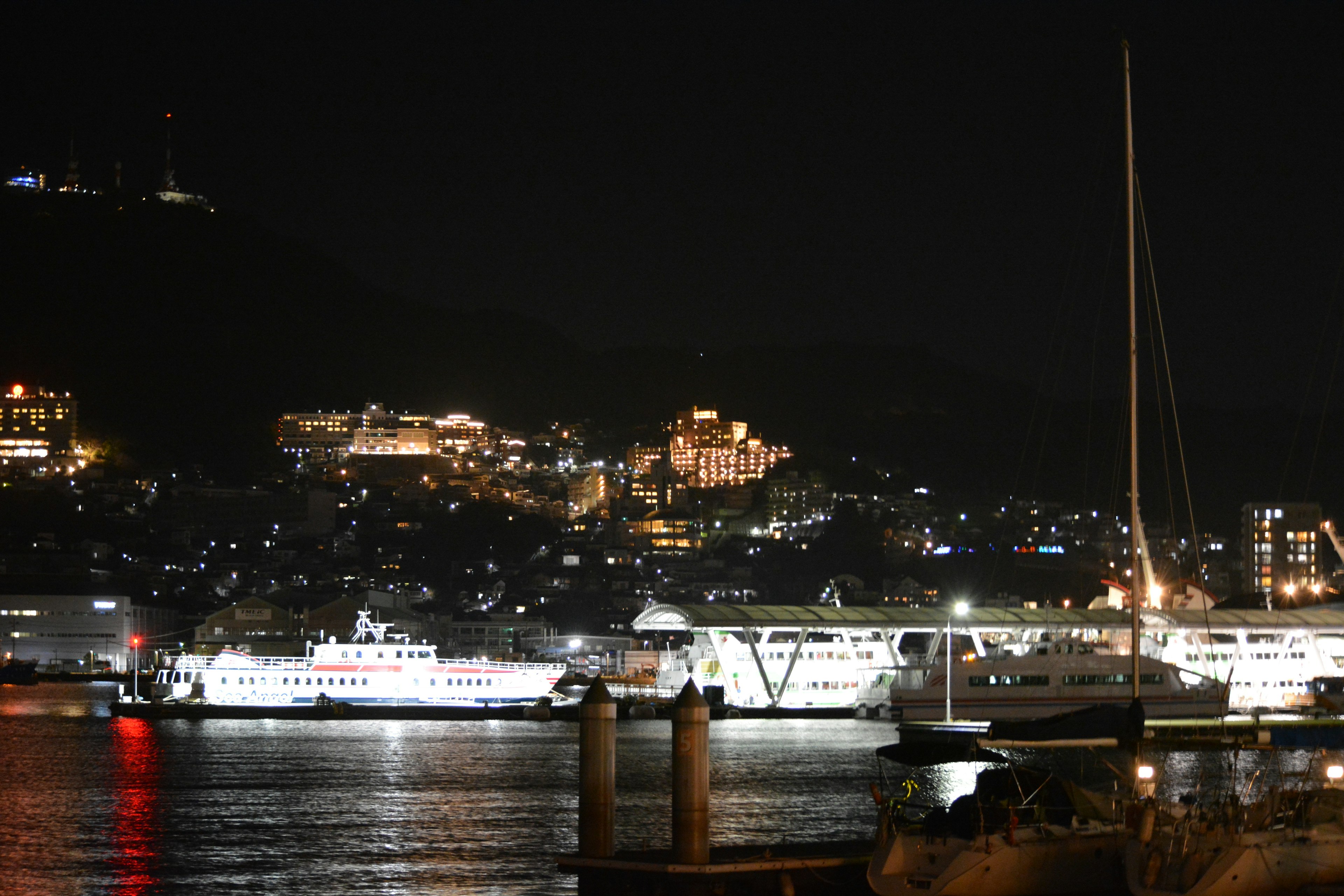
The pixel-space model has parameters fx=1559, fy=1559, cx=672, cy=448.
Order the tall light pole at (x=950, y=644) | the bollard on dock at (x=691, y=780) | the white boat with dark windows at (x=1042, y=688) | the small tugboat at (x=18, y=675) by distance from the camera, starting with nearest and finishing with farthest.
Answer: the bollard on dock at (x=691, y=780) < the tall light pole at (x=950, y=644) < the white boat with dark windows at (x=1042, y=688) < the small tugboat at (x=18, y=675)

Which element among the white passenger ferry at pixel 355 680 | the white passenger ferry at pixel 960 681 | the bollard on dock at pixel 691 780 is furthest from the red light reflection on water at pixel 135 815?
the white passenger ferry at pixel 960 681

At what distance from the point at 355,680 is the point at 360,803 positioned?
4021cm

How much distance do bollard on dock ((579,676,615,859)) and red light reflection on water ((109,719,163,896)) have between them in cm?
997

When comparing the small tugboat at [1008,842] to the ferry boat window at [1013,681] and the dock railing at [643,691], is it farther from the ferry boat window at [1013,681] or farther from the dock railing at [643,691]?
the dock railing at [643,691]

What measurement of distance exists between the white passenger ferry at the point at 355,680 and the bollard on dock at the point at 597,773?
5729 cm

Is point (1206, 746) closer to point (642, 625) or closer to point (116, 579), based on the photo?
point (642, 625)

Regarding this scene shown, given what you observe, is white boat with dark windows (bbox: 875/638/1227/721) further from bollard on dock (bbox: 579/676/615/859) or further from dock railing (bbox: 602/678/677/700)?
bollard on dock (bbox: 579/676/615/859)

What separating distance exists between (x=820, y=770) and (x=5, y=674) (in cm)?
8247

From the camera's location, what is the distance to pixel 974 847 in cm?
2028

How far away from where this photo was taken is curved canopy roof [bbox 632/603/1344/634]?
234 ft

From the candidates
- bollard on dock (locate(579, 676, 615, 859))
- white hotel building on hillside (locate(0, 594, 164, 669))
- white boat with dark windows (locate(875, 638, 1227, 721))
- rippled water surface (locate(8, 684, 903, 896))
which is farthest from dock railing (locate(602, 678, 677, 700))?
bollard on dock (locate(579, 676, 615, 859))

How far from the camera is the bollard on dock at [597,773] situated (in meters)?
20.5

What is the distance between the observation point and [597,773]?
20578 mm

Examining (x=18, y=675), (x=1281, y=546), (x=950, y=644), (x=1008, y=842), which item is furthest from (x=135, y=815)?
(x=1281, y=546)
